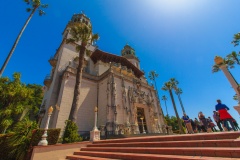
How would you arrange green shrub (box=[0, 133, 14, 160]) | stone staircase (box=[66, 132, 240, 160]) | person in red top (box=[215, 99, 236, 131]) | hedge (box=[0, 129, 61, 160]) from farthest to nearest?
green shrub (box=[0, 133, 14, 160]), hedge (box=[0, 129, 61, 160]), person in red top (box=[215, 99, 236, 131]), stone staircase (box=[66, 132, 240, 160])

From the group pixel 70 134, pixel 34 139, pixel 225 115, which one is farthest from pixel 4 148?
pixel 225 115

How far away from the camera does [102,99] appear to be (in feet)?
62.6

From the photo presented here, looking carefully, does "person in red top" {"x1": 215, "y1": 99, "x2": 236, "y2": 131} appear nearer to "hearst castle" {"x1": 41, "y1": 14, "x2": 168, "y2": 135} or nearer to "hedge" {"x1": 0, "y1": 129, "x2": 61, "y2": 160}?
"hearst castle" {"x1": 41, "y1": 14, "x2": 168, "y2": 135}

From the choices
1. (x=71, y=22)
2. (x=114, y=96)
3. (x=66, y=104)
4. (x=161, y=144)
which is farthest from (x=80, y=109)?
(x=71, y=22)

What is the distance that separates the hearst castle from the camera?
16.4m

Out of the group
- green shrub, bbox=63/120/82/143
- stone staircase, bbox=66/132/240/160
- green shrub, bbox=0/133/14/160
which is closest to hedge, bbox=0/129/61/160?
green shrub, bbox=0/133/14/160

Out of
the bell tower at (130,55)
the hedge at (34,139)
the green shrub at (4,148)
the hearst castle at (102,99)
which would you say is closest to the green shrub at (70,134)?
the hedge at (34,139)

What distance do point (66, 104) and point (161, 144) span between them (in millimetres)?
14625

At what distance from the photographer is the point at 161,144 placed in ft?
18.5

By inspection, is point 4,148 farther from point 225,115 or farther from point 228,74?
point 228,74

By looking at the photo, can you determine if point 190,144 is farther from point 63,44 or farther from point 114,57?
point 63,44

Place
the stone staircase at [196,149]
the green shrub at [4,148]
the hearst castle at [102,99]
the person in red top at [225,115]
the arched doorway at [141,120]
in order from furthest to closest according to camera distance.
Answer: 1. the arched doorway at [141,120]
2. the hearst castle at [102,99]
3. the green shrub at [4,148]
4. the person in red top at [225,115]
5. the stone staircase at [196,149]

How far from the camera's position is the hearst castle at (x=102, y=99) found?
16.4 m

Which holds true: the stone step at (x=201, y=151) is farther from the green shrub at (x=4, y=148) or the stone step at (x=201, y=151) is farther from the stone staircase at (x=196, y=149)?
the green shrub at (x=4, y=148)
